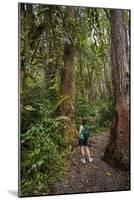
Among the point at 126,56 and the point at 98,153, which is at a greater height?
the point at 126,56

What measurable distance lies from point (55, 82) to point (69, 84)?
8cm

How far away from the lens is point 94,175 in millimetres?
2545

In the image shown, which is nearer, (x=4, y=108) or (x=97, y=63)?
(x=4, y=108)

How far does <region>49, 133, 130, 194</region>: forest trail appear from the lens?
8.18ft

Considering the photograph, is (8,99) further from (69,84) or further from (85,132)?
(85,132)

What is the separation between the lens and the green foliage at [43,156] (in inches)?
94.9

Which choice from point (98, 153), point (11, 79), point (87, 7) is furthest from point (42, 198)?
point (87, 7)

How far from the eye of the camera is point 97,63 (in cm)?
255

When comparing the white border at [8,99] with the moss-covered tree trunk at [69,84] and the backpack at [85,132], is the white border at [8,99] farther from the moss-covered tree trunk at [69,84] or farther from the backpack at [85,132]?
the backpack at [85,132]

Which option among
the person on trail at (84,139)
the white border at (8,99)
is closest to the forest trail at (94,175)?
the person on trail at (84,139)

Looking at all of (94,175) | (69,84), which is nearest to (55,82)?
(69,84)

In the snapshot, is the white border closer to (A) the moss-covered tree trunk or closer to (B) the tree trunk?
(A) the moss-covered tree trunk

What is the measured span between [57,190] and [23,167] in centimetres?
24

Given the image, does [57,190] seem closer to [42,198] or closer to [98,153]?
[42,198]
